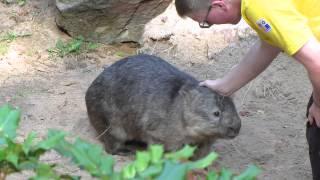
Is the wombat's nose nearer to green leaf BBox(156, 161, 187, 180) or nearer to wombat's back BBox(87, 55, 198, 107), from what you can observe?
wombat's back BBox(87, 55, 198, 107)

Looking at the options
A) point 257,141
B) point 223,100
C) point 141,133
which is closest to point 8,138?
point 223,100


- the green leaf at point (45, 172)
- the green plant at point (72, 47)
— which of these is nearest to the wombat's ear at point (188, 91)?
the green plant at point (72, 47)

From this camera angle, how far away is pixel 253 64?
396 cm

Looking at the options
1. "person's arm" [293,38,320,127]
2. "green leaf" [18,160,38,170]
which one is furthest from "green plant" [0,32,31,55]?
"green leaf" [18,160,38,170]

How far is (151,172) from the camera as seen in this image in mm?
1594

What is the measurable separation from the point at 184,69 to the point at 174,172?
469 cm

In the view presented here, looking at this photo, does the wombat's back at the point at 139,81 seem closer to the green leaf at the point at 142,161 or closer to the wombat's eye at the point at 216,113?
the wombat's eye at the point at 216,113

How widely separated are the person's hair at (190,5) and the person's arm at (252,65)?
0.55 metres

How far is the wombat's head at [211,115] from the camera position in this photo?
435 cm

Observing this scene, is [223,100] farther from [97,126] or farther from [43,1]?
[43,1]

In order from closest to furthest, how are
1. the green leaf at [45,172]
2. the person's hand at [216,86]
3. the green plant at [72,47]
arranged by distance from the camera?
the green leaf at [45,172], the person's hand at [216,86], the green plant at [72,47]

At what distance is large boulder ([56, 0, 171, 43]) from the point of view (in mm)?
6605

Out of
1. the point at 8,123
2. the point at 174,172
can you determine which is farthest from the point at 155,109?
the point at 174,172

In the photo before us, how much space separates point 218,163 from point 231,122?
63cm
